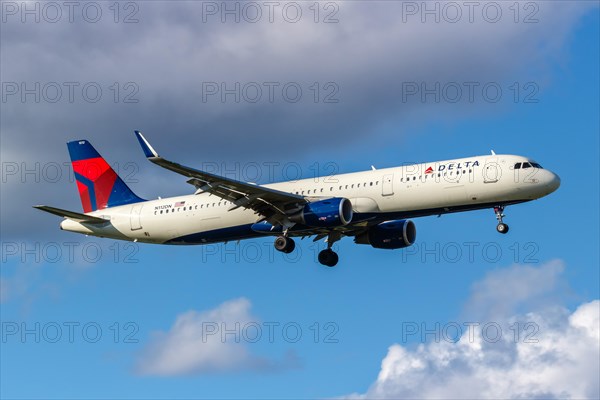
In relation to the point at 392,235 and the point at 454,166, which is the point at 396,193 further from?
the point at 392,235

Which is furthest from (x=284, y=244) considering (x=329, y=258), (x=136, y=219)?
(x=136, y=219)

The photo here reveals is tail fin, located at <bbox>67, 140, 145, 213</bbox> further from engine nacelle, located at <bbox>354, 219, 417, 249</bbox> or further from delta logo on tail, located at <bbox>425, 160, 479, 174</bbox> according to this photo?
delta logo on tail, located at <bbox>425, 160, 479, 174</bbox>

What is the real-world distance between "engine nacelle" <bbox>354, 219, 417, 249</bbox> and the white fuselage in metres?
6.36

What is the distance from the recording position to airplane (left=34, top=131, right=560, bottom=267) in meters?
58.0

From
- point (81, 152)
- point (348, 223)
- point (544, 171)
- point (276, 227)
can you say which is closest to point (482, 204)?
point (544, 171)

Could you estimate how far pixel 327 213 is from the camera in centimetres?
5984

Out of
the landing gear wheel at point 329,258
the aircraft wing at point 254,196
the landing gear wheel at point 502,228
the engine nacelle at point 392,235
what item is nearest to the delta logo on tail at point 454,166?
the landing gear wheel at point 502,228

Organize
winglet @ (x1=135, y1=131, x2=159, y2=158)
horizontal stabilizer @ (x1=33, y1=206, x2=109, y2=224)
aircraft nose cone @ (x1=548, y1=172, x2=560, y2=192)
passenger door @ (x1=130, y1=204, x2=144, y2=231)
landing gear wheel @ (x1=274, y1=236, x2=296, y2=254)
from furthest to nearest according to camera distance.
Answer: passenger door @ (x1=130, y1=204, x2=144, y2=231) < horizontal stabilizer @ (x1=33, y1=206, x2=109, y2=224) < landing gear wheel @ (x1=274, y1=236, x2=296, y2=254) < aircraft nose cone @ (x1=548, y1=172, x2=560, y2=192) < winglet @ (x1=135, y1=131, x2=159, y2=158)

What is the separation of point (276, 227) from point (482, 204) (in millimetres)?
12197

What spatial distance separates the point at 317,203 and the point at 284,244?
3.76 m

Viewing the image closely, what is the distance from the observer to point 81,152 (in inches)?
2980

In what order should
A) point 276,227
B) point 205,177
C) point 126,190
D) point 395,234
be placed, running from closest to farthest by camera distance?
point 205,177
point 276,227
point 395,234
point 126,190

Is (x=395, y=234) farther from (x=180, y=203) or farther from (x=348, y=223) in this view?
(x=180, y=203)

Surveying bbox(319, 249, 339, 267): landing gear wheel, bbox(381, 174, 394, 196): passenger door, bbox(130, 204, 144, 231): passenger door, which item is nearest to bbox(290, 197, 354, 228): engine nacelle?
bbox(381, 174, 394, 196): passenger door
